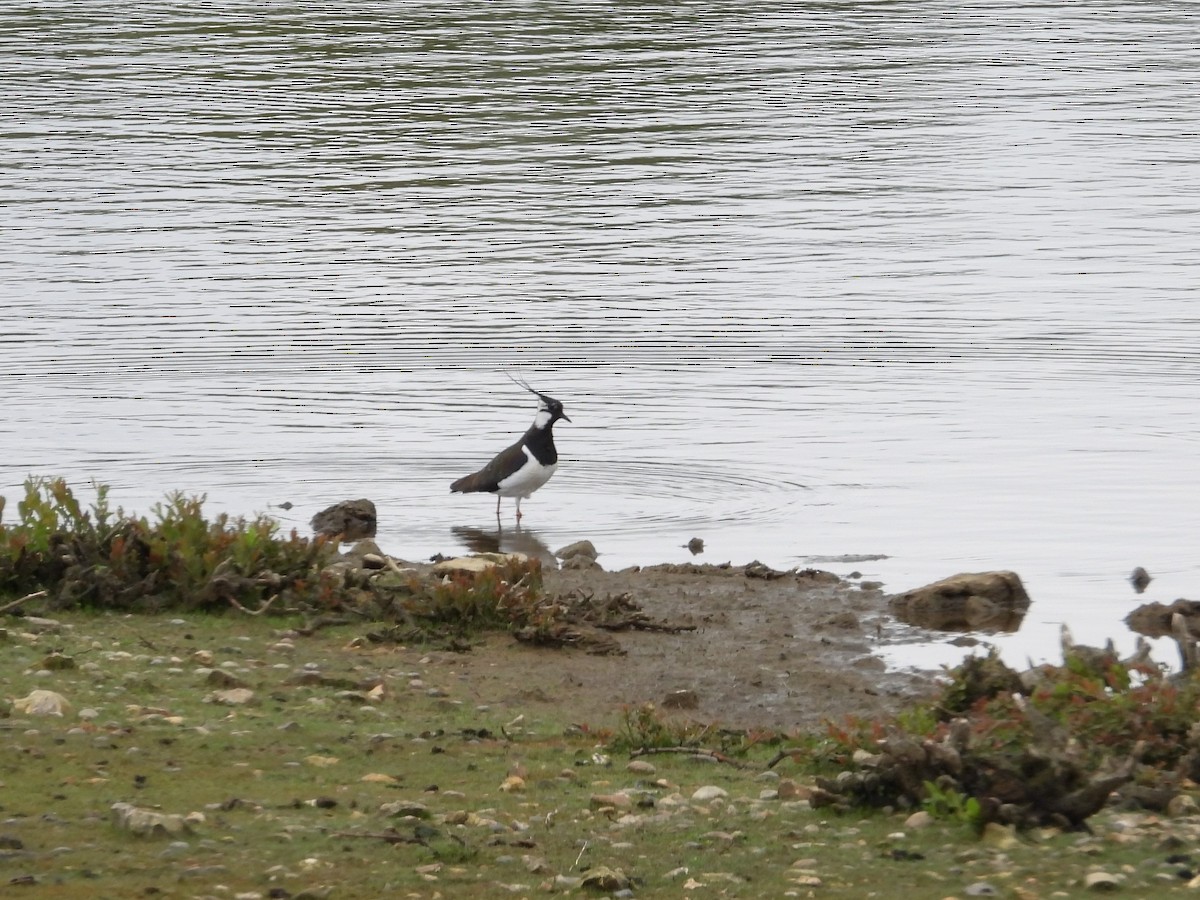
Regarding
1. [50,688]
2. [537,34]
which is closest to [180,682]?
[50,688]

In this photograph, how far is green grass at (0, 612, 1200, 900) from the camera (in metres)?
5.82

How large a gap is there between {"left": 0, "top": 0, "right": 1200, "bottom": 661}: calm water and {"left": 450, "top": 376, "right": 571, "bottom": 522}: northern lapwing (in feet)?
1.01

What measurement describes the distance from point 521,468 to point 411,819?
27.0 feet

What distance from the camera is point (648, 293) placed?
22.5 metres

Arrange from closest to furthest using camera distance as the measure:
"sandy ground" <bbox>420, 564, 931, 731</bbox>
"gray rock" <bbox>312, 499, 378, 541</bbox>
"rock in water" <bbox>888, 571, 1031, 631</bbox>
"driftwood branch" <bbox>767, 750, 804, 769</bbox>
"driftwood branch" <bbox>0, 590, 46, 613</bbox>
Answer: "driftwood branch" <bbox>767, 750, 804, 769</bbox>
"driftwood branch" <bbox>0, 590, 46, 613</bbox>
"sandy ground" <bbox>420, 564, 931, 731</bbox>
"rock in water" <bbox>888, 571, 1031, 631</bbox>
"gray rock" <bbox>312, 499, 378, 541</bbox>

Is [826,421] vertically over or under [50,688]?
over

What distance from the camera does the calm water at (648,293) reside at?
14844 millimetres

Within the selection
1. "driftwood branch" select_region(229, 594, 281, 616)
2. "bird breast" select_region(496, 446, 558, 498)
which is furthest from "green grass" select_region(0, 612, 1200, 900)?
"bird breast" select_region(496, 446, 558, 498)

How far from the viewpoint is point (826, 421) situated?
1722cm

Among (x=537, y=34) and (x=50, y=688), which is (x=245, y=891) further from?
(x=537, y=34)

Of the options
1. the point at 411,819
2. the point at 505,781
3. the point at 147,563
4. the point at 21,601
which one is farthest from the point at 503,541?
the point at 411,819

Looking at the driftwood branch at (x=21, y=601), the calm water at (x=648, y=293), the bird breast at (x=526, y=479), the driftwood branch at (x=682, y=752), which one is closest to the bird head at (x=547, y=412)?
the bird breast at (x=526, y=479)

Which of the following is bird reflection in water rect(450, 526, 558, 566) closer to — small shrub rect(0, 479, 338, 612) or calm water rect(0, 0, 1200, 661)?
calm water rect(0, 0, 1200, 661)

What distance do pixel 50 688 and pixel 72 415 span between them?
10.2 m
